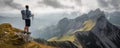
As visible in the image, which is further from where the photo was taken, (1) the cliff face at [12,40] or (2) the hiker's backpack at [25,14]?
(1) the cliff face at [12,40]

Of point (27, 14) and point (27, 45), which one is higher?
point (27, 14)

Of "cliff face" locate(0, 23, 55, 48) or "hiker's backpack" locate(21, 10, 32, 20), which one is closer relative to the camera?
"hiker's backpack" locate(21, 10, 32, 20)

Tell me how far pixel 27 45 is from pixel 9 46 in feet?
14.6

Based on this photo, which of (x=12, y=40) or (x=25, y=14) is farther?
(x=12, y=40)

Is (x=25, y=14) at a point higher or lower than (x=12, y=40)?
higher

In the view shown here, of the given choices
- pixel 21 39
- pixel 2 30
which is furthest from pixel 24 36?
pixel 2 30

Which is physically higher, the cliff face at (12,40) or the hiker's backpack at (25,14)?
the hiker's backpack at (25,14)

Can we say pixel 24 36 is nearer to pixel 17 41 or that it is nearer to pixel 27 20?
pixel 17 41

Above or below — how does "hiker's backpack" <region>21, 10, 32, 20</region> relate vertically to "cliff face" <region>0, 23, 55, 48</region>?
above

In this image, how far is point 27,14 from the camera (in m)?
45.2

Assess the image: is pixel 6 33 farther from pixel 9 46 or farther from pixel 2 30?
pixel 9 46

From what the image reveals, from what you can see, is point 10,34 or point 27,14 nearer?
point 27,14

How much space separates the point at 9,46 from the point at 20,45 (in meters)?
2.35

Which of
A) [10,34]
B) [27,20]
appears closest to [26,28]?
[27,20]
